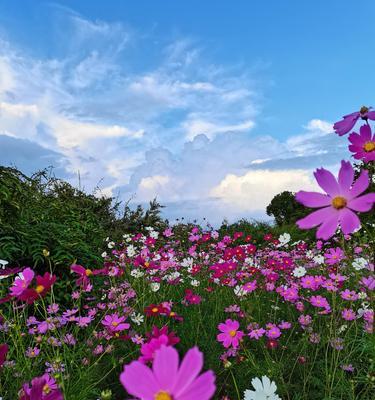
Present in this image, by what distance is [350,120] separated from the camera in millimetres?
1221

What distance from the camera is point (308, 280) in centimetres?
343

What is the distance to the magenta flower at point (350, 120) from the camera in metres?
1.20

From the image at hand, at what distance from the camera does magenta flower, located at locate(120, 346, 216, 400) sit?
1.66 feet

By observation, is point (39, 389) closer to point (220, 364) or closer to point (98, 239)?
point (220, 364)

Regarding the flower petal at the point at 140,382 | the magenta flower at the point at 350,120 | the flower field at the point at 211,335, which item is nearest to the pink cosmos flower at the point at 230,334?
the flower field at the point at 211,335

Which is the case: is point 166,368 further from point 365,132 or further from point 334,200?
point 365,132

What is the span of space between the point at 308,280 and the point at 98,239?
273 cm

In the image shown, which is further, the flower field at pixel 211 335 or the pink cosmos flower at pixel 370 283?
the pink cosmos flower at pixel 370 283

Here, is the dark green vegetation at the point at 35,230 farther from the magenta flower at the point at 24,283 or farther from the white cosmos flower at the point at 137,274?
the magenta flower at the point at 24,283

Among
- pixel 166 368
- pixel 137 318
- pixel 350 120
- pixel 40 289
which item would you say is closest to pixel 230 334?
pixel 40 289

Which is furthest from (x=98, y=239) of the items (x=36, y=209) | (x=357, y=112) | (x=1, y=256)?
(x=357, y=112)

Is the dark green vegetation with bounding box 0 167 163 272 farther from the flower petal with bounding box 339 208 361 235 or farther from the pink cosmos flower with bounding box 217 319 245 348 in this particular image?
the flower petal with bounding box 339 208 361 235

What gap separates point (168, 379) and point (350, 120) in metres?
0.90

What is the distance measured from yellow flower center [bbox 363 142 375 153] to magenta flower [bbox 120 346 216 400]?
771 millimetres
